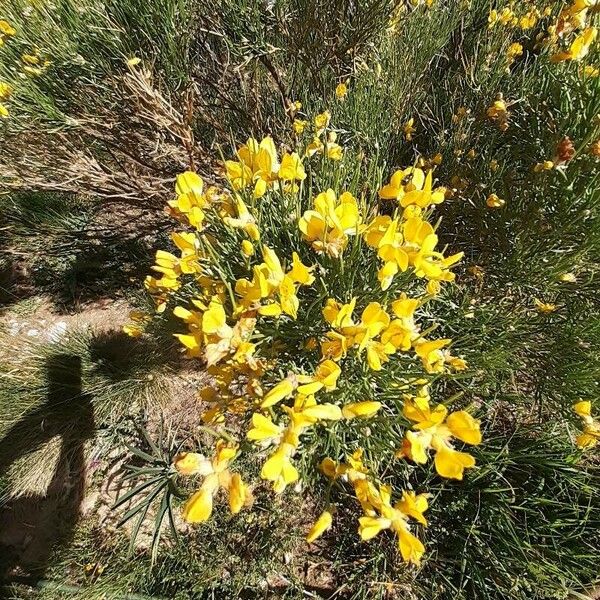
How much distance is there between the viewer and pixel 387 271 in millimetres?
958

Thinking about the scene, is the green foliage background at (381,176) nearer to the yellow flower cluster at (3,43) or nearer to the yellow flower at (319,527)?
the yellow flower cluster at (3,43)

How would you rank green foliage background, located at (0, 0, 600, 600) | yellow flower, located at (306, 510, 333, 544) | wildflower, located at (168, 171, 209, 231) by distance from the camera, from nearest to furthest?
yellow flower, located at (306, 510, 333, 544), wildflower, located at (168, 171, 209, 231), green foliage background, located at (0, 0, 600, 600)

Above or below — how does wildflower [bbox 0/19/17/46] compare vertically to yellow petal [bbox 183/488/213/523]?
above

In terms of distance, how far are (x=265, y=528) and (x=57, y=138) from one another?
2.39 m

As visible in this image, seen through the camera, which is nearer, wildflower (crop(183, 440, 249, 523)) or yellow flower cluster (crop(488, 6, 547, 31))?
wildflower (crop(183, 440, 249, 523))

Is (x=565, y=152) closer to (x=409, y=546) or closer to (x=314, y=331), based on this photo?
(x=314, y=331)

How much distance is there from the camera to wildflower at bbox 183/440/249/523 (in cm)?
86

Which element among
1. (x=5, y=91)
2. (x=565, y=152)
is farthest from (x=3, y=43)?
(x=565, y=152)

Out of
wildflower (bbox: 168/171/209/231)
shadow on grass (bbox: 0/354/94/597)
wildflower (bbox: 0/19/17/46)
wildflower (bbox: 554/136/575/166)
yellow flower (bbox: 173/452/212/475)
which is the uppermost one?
wildflower (bbox: 0/19/17/46)

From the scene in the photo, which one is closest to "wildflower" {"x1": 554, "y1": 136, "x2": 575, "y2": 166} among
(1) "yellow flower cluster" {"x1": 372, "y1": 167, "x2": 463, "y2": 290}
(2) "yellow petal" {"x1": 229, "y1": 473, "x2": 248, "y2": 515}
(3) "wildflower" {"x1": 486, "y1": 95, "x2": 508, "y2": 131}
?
(3) "wildflower" {"x1": 486, "y1": 95, "x2": 508, "y2": 131}

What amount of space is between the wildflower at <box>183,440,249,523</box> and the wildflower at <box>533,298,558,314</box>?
132 cm

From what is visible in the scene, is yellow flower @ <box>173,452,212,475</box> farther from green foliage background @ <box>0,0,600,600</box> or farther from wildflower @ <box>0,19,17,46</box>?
wildflower @ <box>0,19,17,46</box>

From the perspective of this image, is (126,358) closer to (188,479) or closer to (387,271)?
(188,479)

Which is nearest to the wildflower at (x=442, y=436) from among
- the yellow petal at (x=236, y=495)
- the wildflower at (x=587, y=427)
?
the yellow petal at (x=236, y=495)
